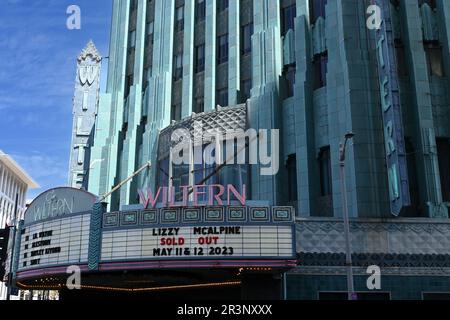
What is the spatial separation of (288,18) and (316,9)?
7.43 ft

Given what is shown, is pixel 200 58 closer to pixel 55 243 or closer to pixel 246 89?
pixel 246 89

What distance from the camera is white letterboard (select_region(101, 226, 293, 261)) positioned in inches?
1025

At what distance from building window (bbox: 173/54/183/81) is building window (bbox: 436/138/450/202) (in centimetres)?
2063

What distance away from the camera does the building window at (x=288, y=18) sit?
37266mm

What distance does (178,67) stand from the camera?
44094 millimetres

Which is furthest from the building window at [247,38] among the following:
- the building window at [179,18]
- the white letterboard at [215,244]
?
the white letterboard at [215,244]

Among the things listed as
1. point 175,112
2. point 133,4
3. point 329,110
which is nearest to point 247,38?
point 175,112

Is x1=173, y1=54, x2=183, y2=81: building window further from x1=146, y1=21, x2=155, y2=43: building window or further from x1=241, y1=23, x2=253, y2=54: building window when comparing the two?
x1=241, y1=23, x2=253, y2=54: building window

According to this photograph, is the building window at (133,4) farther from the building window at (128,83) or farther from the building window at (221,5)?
the building window at (221,5)

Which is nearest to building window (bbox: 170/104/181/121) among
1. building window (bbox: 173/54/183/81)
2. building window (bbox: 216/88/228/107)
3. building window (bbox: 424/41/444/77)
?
building window (bbox: 173/54/183/81)
